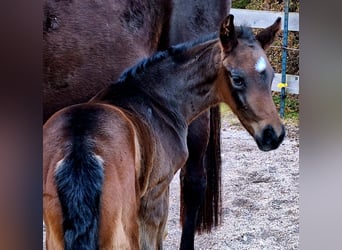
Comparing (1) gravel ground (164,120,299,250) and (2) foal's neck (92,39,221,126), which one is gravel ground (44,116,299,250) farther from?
(2) foal's neck (92,39,221,126)

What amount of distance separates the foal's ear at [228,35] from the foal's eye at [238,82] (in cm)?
8

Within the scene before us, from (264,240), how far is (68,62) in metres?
0.81

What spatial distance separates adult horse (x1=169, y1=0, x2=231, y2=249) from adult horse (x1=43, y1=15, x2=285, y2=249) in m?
0.05

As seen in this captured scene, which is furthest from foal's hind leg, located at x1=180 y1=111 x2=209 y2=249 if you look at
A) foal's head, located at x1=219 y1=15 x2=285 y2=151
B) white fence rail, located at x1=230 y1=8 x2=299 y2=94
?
white fence rail, located at x1=230 y1=8 x2=299 y2=94

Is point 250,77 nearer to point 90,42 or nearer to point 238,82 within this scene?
point 238,82

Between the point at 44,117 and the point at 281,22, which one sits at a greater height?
the point at 281,22

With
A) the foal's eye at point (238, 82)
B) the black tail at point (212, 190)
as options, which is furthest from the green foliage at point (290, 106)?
the black tail at point (212, 190)

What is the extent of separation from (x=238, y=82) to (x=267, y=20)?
23 cm

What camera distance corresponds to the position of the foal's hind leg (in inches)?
80.8
